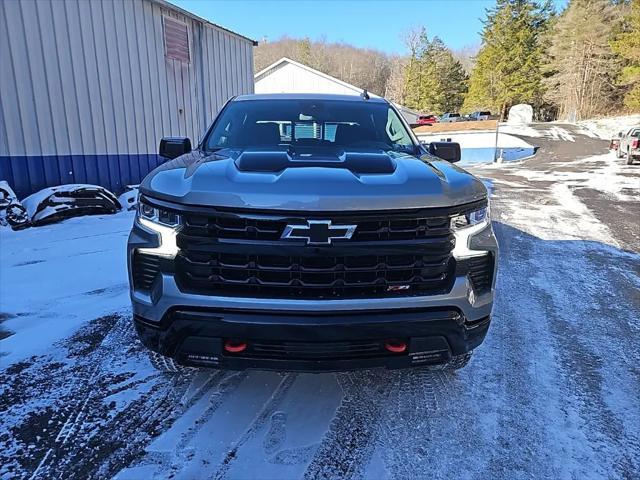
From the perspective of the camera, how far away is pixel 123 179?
932 centimetres

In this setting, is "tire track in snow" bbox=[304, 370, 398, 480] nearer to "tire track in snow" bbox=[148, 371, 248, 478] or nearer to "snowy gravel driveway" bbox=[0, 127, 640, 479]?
"snowy gravel driveway" bbox=[0, 127, 640, 479]

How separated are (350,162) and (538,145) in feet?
97.8

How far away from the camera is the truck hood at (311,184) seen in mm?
2025

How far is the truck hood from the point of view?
2025 millimetres

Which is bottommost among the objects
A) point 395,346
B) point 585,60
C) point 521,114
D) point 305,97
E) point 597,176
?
point 597,176

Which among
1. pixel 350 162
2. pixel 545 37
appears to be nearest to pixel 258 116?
pixel 350 162

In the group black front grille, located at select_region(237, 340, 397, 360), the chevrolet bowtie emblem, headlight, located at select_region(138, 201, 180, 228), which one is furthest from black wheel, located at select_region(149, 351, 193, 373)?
the chevrolet bowtie emblem

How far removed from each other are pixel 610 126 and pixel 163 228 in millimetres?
42266

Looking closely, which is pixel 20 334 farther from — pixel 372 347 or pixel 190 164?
pixel 372 347

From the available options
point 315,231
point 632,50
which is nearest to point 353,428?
point 315,231

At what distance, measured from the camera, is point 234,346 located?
2.08m

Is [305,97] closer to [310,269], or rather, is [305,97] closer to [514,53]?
[310,269]

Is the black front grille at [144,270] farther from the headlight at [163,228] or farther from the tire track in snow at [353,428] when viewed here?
the tire track in snow at [353,428]

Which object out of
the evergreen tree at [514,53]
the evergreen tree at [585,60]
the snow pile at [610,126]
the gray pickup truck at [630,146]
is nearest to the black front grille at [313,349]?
the gray pickup truck at [630,146]
